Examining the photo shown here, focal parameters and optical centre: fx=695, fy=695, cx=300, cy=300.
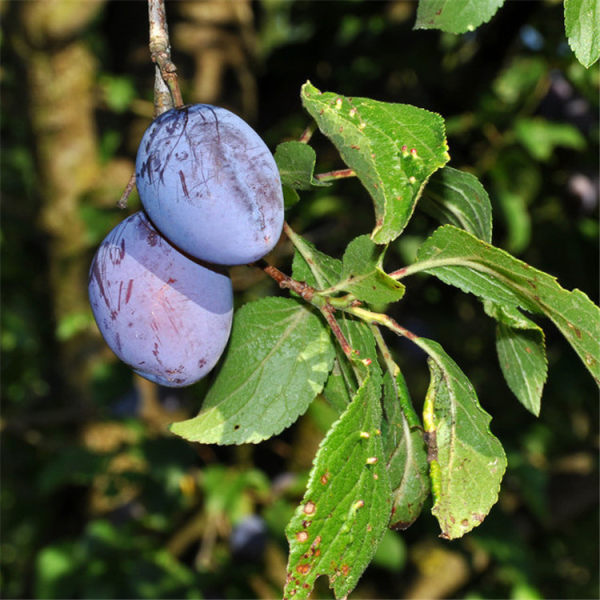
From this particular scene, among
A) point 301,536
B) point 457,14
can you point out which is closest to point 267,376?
point 301,536

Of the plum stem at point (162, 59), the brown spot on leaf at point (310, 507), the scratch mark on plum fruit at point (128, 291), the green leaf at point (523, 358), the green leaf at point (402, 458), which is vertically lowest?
the green leaf at point (402, 458)

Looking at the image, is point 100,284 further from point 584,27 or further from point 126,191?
point 584,27

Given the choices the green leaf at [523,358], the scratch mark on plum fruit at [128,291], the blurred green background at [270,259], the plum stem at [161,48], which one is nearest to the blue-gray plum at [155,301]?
the scratch mark on plum fruit at [128,291]

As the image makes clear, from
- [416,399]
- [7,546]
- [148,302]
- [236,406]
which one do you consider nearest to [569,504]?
[416,399]

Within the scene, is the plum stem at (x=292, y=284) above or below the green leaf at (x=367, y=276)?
below

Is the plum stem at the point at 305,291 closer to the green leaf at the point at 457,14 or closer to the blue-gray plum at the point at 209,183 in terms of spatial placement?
the blue-gray plum at the point at 209,183

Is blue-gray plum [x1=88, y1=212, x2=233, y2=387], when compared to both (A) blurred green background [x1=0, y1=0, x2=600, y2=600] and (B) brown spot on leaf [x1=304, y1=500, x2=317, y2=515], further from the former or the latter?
(A) blurred green background [x1=0, y1=0, x2=600, y2=600]
